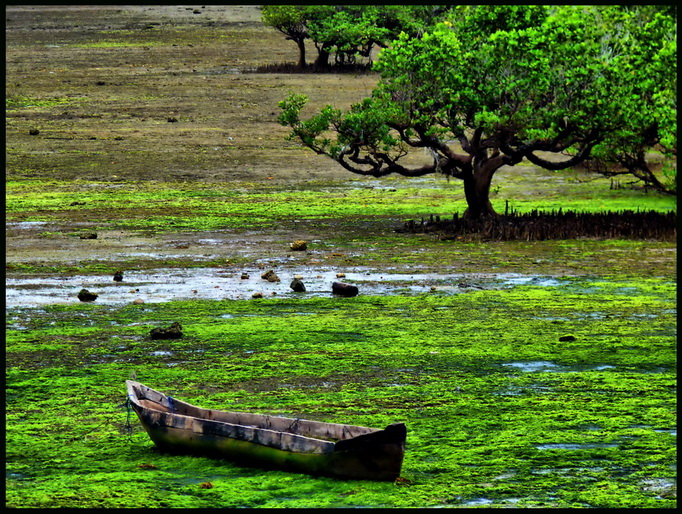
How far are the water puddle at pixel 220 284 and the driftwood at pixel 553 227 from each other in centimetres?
378

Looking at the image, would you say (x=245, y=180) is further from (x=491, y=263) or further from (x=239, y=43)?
(x=239, y=43)

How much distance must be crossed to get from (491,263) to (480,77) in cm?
433

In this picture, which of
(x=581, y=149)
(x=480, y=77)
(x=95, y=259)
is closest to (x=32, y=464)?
(x=95, y=259)

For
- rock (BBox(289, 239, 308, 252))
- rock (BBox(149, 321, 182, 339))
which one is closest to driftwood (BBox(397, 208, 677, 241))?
rock (BBox(289, 239, 308, 252))

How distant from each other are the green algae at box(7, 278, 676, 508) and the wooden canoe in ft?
0.37

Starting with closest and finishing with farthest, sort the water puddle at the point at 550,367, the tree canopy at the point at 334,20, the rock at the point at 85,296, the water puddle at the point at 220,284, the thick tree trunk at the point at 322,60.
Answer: the water puddle at the point at 550,367 < the rock at the point at 85,296 < the water puddle at the point at 220,284 < the tree canopy at the point at 334,20 < the thick tree trunk at the point at 322,60

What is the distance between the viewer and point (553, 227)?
22453mm

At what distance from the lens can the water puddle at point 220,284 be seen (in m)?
16.7

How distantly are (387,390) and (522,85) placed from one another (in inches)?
455

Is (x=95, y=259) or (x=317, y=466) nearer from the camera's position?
(x=317, y=466)

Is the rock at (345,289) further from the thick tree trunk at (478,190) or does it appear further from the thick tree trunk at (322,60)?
the thick tree trunk at (322,60)

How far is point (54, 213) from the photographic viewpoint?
24.6 m

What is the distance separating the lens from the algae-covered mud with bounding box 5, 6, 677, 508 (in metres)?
8.87

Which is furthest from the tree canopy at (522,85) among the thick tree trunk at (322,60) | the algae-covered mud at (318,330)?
the thick tree trunk at (322,60)
